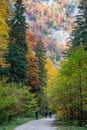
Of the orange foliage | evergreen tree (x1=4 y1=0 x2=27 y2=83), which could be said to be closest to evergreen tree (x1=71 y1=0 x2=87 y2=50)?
evergreen tree (x1=4 y1=0 x2=27 y2=83)

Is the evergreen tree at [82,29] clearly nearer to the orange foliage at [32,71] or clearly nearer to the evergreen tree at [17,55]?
the evergreen tree at [17,55]

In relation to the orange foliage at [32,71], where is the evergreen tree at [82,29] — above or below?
above

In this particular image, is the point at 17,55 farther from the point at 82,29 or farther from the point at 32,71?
the point at 82,29

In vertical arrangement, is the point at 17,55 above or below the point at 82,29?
below

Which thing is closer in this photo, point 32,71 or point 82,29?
point 82,29

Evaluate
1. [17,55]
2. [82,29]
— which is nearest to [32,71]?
[17,55]

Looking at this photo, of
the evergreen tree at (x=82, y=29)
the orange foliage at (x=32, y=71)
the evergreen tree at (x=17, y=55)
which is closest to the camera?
the evergreen tree at (x=82, y=29)

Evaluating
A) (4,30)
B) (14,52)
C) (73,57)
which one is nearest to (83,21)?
(14,52)

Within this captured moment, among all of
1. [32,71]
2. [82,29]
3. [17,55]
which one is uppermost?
[82,29]

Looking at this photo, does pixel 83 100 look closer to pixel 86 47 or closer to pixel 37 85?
pixel 86 47

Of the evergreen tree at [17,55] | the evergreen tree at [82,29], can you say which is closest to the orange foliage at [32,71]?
the evergreen tree at [17,55]

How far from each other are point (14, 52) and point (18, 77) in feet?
12.8

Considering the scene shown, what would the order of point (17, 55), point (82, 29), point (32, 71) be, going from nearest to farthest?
point (82, 29)
point (17, 55)
point (32, 71)

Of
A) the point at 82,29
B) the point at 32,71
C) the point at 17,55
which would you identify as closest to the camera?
the point at 82,29
